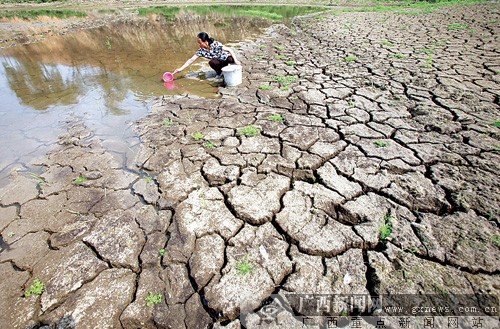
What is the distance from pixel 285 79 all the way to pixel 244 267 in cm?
370

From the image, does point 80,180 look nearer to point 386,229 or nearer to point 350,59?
point 386,229

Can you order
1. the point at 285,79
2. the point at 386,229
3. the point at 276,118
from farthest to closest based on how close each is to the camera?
the point at 285,79
the point at 276,118
the point at 386,229

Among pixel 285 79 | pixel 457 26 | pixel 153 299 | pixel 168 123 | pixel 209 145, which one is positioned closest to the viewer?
pixel 153 299

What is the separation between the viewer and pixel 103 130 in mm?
3619

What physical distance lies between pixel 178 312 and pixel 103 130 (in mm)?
3002

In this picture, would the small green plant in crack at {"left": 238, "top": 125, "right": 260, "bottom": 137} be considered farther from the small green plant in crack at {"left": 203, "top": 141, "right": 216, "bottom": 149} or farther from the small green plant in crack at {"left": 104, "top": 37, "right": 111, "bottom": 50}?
the small green plant in crack at {"left": 104, "top": 37, "right": 111, "bottom": 50}

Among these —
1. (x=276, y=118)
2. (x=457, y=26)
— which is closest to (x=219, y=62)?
(x=276, y=118)

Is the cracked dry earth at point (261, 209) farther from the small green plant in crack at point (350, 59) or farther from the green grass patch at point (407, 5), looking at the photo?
the green grass patch at point (407, 5)

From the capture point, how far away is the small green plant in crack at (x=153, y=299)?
163cm

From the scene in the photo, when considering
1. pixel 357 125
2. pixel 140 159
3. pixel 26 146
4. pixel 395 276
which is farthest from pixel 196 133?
pixel 395 276

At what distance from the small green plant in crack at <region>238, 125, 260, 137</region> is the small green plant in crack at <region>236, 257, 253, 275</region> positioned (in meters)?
1.67

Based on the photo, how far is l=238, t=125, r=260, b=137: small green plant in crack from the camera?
3.11m

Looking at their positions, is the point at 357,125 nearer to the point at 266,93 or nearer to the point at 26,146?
the point at 266,93

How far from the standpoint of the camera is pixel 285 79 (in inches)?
181
